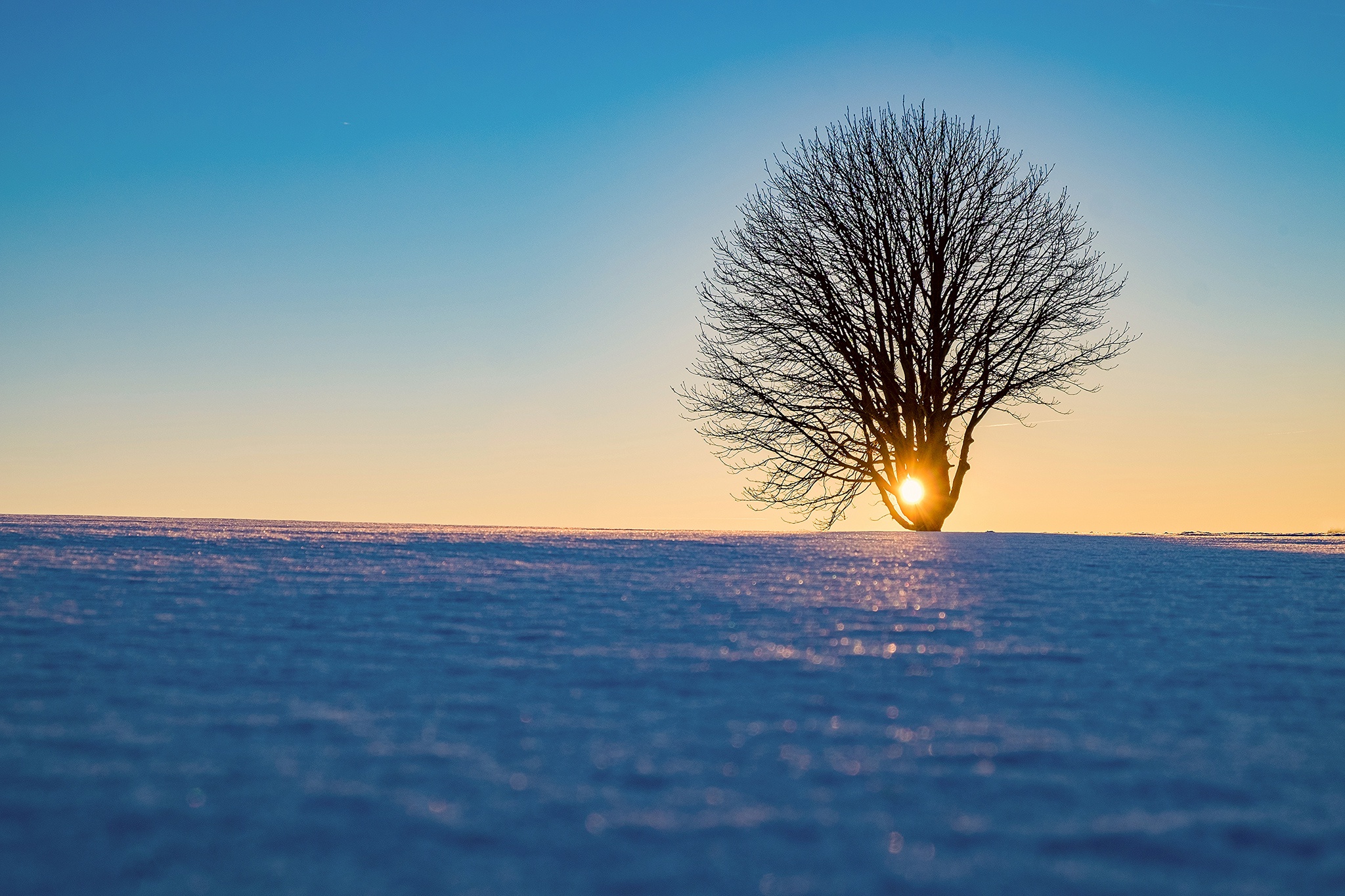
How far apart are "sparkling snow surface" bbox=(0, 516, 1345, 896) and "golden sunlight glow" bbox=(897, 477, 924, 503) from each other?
1266 cm

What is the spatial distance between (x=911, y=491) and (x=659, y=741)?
49.6 ft

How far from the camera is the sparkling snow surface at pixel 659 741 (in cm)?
121

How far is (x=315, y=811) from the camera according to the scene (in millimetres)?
1347

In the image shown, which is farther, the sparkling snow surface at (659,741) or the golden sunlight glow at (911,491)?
the golden sunlight glow at (911,491)

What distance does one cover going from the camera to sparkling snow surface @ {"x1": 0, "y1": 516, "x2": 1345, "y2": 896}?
3.96 ft

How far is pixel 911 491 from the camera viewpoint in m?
16.2

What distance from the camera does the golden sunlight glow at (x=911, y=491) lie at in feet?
52.6

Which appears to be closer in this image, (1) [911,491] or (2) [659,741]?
(2) [659,741]

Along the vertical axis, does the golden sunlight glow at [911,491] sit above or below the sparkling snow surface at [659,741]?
above

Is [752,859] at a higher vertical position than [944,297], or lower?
lower

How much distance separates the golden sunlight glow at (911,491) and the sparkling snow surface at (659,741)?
12661mm

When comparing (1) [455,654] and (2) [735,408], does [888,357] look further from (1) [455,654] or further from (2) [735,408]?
(1) [455,654]

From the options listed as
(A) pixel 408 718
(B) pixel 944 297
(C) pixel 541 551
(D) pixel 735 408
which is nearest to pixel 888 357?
(B) pixel 944 297

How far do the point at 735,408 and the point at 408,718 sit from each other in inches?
593
